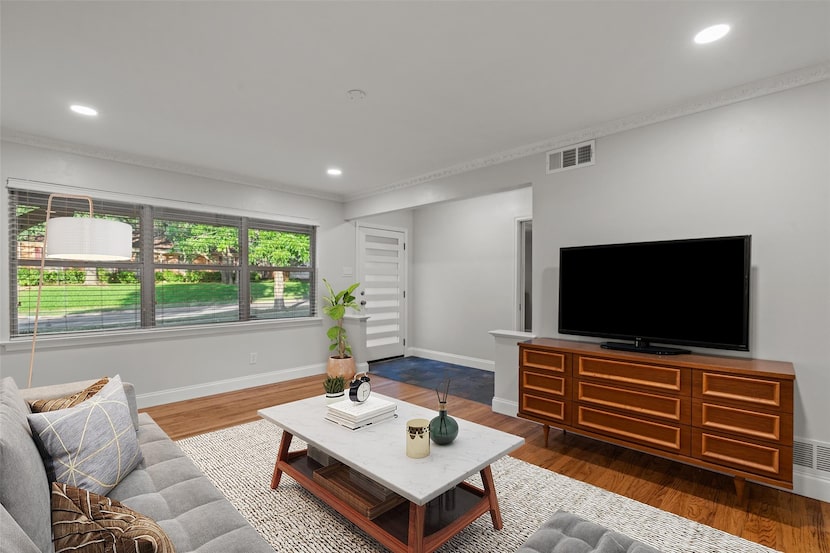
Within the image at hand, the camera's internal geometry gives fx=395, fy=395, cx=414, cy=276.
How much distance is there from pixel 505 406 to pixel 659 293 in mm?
1782

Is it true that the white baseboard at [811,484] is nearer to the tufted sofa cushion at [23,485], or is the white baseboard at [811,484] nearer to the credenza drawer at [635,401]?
the credenza drawer at [635,401]

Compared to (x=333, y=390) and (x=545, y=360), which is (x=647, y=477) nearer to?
(x=545, y=360)

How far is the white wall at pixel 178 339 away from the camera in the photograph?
3453mm

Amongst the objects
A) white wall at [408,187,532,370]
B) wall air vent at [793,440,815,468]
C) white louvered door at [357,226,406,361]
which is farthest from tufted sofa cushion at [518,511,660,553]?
white louvered door at [357,226,406,361]

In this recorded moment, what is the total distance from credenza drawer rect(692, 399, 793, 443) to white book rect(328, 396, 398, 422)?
1877mm

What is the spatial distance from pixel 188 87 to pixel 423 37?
160 centimetres

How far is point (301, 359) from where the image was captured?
17.5 feet

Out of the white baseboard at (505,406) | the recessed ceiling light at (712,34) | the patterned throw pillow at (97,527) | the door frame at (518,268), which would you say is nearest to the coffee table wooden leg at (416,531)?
the patterned throw pillow at (97,527)

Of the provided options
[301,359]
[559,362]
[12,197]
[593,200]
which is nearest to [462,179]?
[593,200]

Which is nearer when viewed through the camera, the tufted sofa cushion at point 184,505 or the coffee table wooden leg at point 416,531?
the tufted sofa cushion at point 184,505

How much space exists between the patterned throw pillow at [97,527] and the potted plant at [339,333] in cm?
392

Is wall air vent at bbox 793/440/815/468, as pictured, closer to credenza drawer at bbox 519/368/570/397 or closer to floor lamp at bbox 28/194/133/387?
credenza drawer at bbox 519/368/570/397

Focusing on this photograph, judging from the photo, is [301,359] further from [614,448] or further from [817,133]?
[817,133]

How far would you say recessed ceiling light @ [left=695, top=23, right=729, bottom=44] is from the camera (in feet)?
6.45
